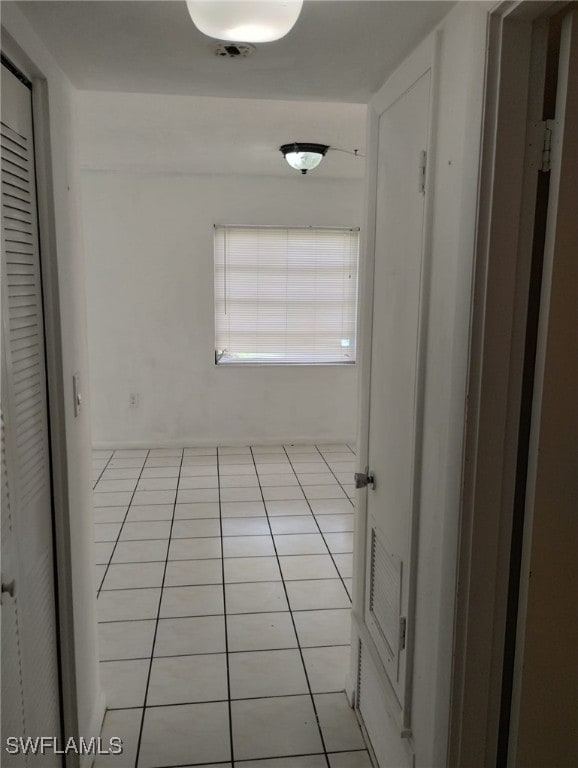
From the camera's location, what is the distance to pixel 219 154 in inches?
161

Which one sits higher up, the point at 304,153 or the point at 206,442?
the point at 304,153

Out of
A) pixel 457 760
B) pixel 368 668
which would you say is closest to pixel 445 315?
pixel 457 760

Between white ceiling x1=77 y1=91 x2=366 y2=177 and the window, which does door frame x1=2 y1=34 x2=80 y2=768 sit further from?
the window

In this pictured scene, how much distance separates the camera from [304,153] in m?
3.69

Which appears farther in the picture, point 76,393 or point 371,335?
point 371,335

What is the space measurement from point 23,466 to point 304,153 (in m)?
2.96

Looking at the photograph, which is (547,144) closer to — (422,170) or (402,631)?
(422,170)

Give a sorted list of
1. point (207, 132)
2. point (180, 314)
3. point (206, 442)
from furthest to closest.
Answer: point (206, 442), point (180, 314), point (207, 132)

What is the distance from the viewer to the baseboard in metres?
5.13

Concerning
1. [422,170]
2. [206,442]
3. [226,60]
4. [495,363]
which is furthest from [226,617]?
[206,442]

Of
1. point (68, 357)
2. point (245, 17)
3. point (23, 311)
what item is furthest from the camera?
point (68, 357)

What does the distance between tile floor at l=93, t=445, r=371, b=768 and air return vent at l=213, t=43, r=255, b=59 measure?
2081 millimetres

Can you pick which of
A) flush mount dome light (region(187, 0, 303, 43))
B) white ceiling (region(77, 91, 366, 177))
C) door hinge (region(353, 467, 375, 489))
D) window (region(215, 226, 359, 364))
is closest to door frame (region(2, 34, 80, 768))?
flush mount dome light (region(187, 0, 303, 43))

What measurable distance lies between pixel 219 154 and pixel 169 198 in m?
0.92
